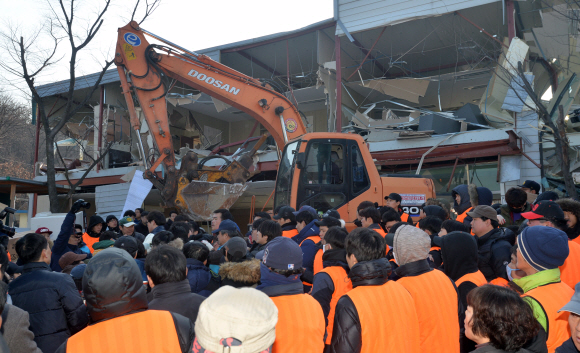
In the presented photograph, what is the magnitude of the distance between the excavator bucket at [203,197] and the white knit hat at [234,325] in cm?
888

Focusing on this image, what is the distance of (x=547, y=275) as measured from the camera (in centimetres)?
275

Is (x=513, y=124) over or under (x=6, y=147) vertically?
under

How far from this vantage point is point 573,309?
2.07 m

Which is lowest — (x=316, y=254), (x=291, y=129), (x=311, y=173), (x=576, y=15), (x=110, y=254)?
(x=316, y=254)

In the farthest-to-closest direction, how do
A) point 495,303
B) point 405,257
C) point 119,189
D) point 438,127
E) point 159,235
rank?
point 119,189 < point 438,127 < point 159,235 < point 405,257 < point 495,303

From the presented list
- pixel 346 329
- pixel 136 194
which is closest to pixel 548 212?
pixel 346 329

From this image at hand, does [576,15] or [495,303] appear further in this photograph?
[576,15]

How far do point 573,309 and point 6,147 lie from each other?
150 feet

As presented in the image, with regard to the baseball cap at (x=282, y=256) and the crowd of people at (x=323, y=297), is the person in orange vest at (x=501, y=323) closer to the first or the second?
the crowd of people at (x=323, y=297)

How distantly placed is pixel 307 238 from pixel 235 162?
6239 mm

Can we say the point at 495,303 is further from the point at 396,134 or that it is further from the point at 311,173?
the point at 396,134

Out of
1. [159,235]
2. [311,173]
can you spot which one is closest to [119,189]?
[311,173]

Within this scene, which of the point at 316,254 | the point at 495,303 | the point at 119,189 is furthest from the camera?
the point at 119,189

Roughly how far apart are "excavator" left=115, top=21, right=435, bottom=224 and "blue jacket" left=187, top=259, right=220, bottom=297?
4.46m
